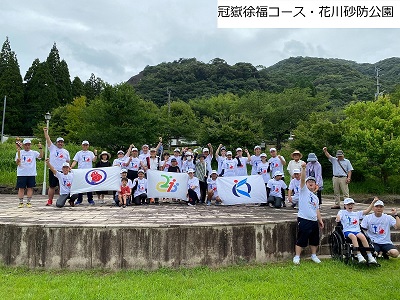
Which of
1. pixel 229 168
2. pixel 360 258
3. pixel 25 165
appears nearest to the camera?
pixel 360 258

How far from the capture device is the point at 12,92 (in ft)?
135

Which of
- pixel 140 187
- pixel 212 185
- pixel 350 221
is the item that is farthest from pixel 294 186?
pixel 140 187

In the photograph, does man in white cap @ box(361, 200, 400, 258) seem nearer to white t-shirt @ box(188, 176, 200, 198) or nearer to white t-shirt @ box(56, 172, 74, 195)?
white t-shirt @ box(188, 176, 200, 198)

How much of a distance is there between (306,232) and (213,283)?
2430 millimetres

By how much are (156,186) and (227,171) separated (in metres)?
2.35

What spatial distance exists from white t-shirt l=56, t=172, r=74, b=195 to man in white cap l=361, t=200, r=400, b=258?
7.61m

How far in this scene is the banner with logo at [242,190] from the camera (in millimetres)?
10438

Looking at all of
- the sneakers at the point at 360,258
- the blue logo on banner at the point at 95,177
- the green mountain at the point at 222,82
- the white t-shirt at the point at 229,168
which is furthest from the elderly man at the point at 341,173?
the green mountain at the point at 222,82

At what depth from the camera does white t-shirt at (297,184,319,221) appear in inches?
270

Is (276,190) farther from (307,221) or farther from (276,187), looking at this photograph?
(307,221)

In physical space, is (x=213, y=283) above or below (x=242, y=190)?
below

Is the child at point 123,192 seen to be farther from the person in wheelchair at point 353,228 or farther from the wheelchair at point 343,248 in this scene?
the person in wheelchair at point 353,228

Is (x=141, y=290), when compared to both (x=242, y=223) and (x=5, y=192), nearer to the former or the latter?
(x=242, y=223)

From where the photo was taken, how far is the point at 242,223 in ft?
22.1
